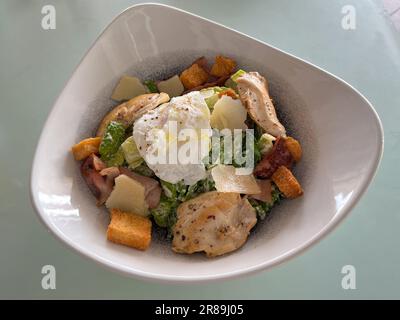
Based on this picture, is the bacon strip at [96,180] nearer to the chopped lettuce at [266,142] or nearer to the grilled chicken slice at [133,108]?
the grilled chicken slice at [133,108]

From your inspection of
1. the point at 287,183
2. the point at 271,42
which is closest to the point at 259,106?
the point at 287,183

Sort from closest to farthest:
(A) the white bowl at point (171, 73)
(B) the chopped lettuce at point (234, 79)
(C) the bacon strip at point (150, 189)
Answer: (A) the white bowl at point (171, 73), (C) the bacon strip at point (150, 189), (B) the chopped lettuce at point (234, 79)

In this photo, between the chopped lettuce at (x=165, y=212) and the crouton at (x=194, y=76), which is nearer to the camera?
the chopped lettuce at (x=165, y=212)

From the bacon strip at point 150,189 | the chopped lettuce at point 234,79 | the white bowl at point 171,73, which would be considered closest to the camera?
the white bowl at point 171,73

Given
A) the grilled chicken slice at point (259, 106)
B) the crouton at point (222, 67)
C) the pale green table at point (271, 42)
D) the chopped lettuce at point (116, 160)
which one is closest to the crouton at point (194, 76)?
the crouton at point (222, 67)

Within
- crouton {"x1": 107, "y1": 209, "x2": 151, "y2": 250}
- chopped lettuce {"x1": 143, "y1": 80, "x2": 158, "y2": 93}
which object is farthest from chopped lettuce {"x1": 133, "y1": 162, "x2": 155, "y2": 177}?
chopped lettuce {"x1": 143, "y1": 80, "x2": 158, "y2": 93}

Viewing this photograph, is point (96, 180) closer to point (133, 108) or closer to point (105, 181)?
point (105, 181)

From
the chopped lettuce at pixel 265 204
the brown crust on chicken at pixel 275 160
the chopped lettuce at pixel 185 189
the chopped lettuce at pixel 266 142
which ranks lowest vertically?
the chopped lettuce at pixel 265 204
